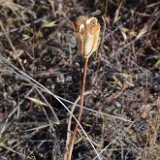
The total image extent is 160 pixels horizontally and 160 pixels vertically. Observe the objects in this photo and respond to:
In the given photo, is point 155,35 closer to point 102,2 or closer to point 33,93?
point 102,2

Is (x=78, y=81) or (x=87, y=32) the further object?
(x=78, y=81)

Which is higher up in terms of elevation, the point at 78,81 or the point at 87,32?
the point at 87,32

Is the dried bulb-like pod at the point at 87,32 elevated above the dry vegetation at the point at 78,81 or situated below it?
above

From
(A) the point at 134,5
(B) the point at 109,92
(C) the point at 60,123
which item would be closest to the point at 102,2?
(A) the point at 134,5

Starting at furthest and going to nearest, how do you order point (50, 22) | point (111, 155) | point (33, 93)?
point (50, 22) → point (33, 93) → point (111, 155)

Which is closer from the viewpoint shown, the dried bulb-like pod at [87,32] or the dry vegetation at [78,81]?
the dried bulb-like pod at [87,32]
